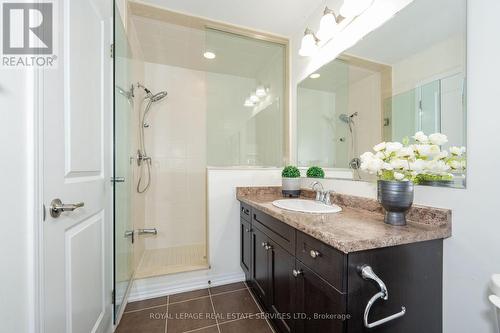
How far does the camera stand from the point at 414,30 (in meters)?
0.99

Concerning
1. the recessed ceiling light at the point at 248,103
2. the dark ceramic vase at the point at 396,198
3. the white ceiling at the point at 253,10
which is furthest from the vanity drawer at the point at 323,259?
the white ceiling at the point at 253,10

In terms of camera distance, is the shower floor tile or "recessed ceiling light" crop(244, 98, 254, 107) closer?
the shower floor tile

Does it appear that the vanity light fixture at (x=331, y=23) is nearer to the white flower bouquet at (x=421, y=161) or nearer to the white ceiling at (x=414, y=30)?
the white ceiling at (x=414, y=30)

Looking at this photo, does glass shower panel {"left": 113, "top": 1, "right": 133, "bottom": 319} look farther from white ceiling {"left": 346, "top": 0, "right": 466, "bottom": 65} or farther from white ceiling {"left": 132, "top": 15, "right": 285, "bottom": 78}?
white ceiling {"left": 346, "top": 0, "right": 466, "bottom": 65}

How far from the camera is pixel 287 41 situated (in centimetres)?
209

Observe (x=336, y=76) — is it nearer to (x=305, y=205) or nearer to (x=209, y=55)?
(x=305, y=205)

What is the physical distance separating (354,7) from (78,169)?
5.79 feet

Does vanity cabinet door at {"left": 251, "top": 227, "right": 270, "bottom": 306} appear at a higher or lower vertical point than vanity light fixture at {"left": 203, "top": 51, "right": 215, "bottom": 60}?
lower

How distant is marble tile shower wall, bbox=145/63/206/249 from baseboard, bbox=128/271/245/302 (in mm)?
882

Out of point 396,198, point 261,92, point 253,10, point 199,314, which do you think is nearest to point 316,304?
point 396,198

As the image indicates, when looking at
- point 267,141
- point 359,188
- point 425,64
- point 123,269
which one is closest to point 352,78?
point 425,64

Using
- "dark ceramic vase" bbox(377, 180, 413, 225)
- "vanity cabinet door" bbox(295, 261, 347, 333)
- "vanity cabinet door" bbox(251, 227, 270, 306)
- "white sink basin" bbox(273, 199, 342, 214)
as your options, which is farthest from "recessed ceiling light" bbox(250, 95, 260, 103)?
"vanity cabinet door" bbox(295, 261, 347, 333)

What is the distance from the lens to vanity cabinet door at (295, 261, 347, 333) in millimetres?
694

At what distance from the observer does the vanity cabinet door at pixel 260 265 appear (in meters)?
1.29
